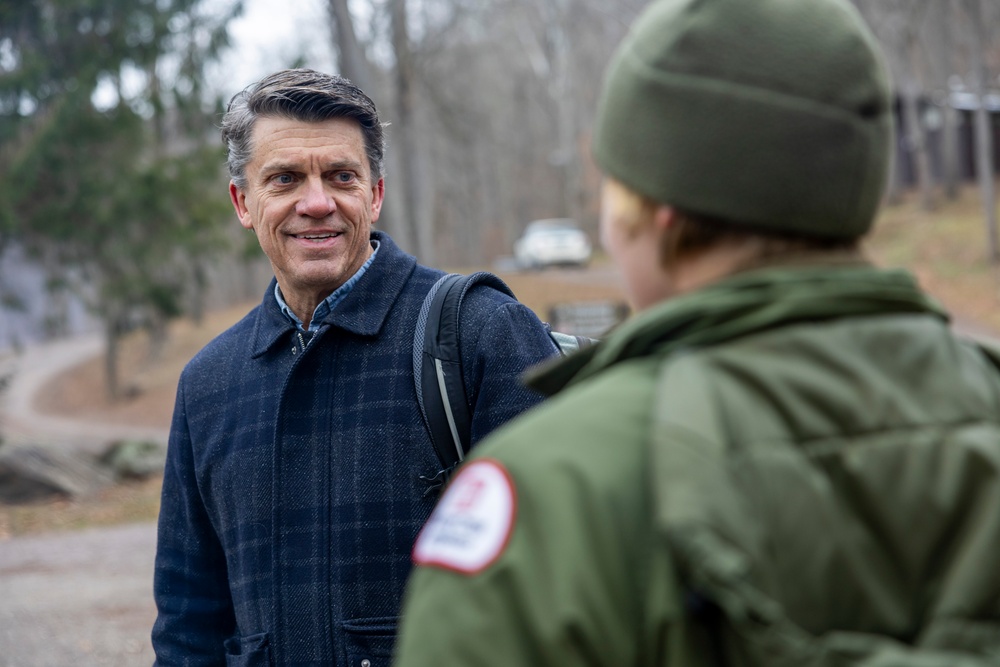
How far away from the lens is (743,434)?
1.19 meters

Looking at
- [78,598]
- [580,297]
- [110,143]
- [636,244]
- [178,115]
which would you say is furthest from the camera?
[580,297]

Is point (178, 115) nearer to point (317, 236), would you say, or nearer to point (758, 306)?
point (317, 236)

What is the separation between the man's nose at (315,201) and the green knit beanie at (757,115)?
1.64m

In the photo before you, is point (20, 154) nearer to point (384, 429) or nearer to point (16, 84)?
point (16, 84)

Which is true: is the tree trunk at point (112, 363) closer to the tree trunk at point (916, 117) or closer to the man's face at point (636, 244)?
the tree trunk at point (916, 117)

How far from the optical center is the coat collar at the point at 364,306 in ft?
9.06

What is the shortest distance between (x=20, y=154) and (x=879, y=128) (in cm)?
1643

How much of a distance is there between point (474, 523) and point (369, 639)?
144cm

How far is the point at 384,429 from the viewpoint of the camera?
2643 mm

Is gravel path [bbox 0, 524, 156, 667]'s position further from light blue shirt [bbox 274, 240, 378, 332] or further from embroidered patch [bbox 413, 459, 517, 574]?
embroidered patch [bbox 413, 459, 517, 574]

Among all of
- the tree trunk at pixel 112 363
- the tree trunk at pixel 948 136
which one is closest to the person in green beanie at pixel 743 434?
the tree trunk at pixel 112 363

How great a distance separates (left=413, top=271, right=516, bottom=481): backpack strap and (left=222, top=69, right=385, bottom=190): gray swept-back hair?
1.87 ft

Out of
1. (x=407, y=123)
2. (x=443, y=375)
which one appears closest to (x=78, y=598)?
(x=443, y=375)

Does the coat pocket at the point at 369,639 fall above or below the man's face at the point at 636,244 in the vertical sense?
below
